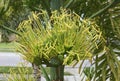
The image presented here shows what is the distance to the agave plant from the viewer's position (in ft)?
7.56

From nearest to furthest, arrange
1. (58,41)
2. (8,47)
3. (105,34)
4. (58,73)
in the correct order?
(58,41)
(58,73)
(105,34)
(8,47)

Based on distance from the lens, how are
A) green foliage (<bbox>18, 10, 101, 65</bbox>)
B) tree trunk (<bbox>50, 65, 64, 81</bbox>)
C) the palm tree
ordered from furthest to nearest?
1. the palm tree
2. tree trunk (<bbox>50, 65, 64, 81</bbox>)
3. green foliage (<bbox>18, 10, 101, 65</bbox>)

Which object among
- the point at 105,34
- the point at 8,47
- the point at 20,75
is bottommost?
the point at 8,47

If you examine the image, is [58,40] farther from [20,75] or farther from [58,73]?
[20,75]

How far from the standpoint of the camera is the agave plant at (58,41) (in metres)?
2.30

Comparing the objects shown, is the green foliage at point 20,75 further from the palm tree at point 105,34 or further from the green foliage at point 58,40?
the palm tree at point 105,34

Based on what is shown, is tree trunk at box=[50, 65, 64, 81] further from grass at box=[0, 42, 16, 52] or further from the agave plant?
grass at box=[0, 42, 16, 52]

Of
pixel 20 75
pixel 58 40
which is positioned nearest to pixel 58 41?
pixel 58 40

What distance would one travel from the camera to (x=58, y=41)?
7.59 feet

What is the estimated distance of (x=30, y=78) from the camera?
101 inches

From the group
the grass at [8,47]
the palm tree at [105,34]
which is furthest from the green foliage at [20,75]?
the palm tree at [105,34]

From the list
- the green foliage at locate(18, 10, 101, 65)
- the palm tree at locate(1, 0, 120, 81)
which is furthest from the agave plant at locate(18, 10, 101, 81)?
the palm tree at locate(1, 0, 120, 81)

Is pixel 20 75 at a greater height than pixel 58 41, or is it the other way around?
pixel 58 41

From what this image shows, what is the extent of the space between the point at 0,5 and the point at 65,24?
1.07 m
